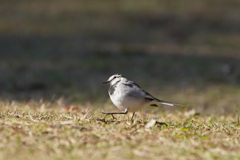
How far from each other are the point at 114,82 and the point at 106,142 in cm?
145

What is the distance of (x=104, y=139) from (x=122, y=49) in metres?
7.33

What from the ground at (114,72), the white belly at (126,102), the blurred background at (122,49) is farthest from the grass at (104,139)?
the blurred background at (122,49)

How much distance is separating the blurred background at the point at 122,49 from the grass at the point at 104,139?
5.42ft

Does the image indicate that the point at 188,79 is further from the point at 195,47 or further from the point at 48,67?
the point at 48,67

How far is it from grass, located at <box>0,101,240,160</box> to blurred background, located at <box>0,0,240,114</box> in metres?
1.65

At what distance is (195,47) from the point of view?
1070 cm

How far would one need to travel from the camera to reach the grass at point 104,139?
8.07 ft

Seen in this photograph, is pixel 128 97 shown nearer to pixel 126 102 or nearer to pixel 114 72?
pixel 126 102

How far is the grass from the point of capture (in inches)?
96.9

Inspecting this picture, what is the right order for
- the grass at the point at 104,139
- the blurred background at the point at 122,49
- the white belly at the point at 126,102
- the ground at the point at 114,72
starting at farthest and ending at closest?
the blurred background at the point at 122,49 < the white belly at the point at 126,102 < the ground at the point at 114,72 < the grass at the point at 104,139

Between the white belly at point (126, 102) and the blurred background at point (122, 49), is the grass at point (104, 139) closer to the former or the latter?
the white belly at point (126, 102)

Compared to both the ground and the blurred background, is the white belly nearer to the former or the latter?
the ground

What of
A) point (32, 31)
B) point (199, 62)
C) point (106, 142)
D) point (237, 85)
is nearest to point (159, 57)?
point (199, 62)

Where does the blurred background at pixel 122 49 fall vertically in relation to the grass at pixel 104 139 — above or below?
above
